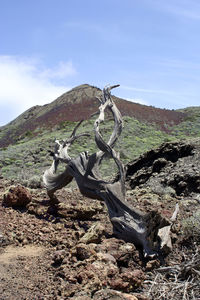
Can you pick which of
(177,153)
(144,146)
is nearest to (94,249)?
(177,153)

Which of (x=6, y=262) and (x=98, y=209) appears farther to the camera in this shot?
(x=98, y=209)

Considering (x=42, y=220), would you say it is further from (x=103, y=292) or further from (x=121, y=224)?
(x=103, y=292)

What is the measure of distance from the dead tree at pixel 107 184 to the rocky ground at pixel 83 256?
19cm

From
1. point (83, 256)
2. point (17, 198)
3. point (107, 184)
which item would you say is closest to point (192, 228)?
point (107, 184)

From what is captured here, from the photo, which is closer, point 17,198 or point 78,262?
point 78,262

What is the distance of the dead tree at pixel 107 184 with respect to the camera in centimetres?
429

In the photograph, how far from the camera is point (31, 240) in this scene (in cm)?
470

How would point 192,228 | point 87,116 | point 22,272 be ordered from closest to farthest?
point 22,272
point 192,228
point 87,116

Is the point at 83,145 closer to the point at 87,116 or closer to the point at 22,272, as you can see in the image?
the point at 87,116

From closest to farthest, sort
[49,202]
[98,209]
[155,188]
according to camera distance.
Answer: [98,209], [49,202], [155,188]

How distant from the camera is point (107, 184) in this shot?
5.06m

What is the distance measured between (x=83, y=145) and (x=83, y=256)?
673 inches

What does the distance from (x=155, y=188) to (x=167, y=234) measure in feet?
13.1

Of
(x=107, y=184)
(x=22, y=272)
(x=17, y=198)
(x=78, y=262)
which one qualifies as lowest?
(x=22, y=272)
